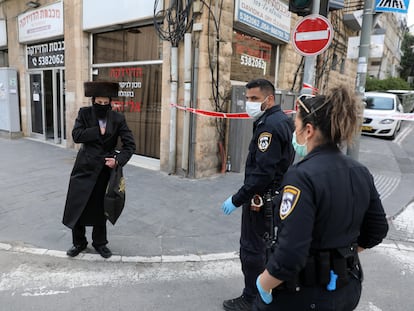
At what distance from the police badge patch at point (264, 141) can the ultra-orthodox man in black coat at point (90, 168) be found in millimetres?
1584

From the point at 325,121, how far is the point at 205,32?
548 cm

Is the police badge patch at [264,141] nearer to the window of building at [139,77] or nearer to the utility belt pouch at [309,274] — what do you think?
the utility belt pouch at [309,274]

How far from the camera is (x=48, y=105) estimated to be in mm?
10648

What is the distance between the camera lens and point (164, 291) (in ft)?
10.1

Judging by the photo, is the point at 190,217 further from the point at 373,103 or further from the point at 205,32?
the point at 373,103

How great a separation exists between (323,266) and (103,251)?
2.81 m

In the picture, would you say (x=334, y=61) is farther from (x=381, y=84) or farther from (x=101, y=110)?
(x=381, y=84)

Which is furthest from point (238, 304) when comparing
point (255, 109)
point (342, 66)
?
point (342, 66)

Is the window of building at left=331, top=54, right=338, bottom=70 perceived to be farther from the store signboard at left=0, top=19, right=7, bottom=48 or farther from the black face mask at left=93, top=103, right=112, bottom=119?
the store signboard at left=0, top=19, right=7, bottom=48

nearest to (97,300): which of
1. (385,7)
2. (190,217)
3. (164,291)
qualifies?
(164,291)

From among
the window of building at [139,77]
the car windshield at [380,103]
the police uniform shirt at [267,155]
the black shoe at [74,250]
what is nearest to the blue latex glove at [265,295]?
the police uniform shirt at [267,155]

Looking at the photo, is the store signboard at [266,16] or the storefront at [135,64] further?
the storefront at [135,64]

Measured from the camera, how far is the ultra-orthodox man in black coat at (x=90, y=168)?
136 inches

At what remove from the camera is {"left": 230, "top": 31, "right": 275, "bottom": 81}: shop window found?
7.72m
